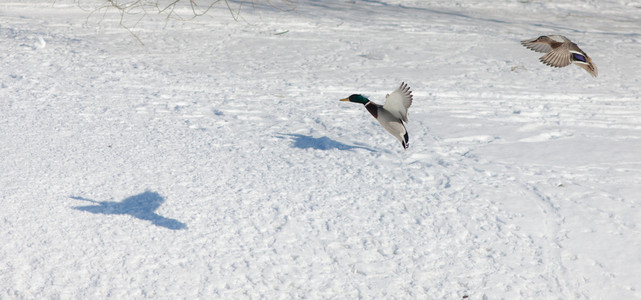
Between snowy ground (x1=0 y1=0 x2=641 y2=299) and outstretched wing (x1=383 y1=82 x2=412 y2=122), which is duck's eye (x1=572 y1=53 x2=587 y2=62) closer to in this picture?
outstretched wing (x1=383 y1=82 x2=412 y2=122)

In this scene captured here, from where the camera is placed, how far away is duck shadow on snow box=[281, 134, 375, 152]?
162 inches

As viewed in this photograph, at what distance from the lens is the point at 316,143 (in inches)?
164

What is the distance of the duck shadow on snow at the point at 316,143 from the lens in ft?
13.5

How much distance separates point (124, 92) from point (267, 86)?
1.14 metres

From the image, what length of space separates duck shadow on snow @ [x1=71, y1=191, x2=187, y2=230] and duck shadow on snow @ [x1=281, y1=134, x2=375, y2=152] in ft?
3.62

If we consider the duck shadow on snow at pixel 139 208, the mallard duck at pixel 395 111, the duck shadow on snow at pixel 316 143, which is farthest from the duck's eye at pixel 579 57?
the duck shadow on snow at pixel 139 208

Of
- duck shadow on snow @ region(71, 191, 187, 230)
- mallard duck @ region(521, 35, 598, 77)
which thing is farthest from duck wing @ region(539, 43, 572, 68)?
duck shadow on snow @ region(71, 191, 187, 230)

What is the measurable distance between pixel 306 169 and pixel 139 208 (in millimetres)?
1025

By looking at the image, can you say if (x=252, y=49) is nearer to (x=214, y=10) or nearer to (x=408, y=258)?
(x=214, y=10)

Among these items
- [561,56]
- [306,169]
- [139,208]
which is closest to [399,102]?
[561,56]

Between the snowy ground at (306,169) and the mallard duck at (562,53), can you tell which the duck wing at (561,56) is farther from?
the snowy ground at (306,169)

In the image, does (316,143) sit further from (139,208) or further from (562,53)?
(562,53)

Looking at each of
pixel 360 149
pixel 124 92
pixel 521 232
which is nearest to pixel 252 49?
pixel 124 92

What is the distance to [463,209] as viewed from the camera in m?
3.37
